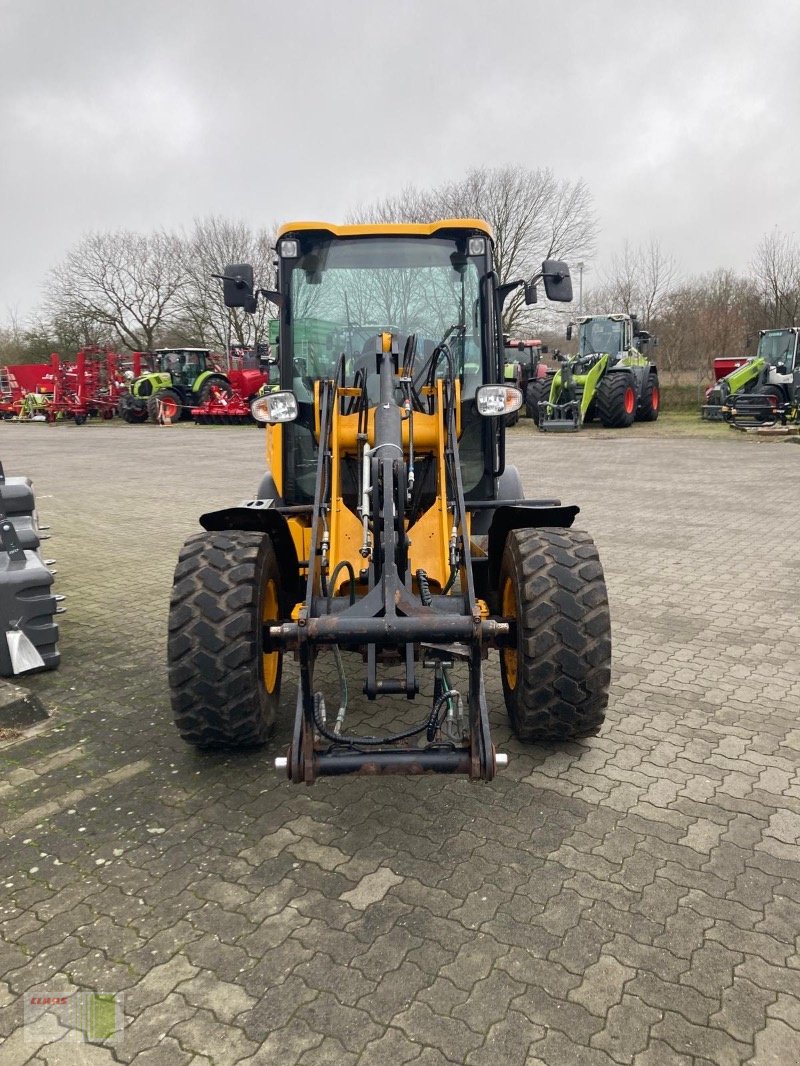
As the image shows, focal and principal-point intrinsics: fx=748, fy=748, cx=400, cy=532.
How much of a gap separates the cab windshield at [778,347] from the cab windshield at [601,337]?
4.28 meters

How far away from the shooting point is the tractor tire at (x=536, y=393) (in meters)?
21.7

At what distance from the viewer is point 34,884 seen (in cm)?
281

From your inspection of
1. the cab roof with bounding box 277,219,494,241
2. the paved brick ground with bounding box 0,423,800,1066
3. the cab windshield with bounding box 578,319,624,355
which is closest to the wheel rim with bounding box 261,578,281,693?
the paved brick ground with bounding box 0,423,800,1066

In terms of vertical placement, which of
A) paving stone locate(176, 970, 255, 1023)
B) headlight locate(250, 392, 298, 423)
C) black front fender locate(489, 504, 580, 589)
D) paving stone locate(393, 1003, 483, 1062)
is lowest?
paving stone locate(393, 1003, 483, 1062)

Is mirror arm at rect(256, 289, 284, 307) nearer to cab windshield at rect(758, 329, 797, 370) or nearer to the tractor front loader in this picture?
the tractor front loader

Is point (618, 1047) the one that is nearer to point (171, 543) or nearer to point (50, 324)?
point (171, 543)

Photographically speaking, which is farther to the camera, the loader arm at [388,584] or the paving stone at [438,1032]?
the loader arm at [388,584]

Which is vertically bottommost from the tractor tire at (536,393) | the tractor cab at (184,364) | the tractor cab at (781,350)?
the tractor tire at (536,393)

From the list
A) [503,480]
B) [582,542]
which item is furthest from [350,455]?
[503,480]

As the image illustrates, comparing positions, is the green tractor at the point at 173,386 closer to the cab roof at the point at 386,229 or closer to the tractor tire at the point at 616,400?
the tractor tire at the point at 616,400

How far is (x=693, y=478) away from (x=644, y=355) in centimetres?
1084

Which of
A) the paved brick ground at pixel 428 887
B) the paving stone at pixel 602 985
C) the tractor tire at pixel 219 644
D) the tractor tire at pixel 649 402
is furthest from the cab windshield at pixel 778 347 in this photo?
the paving stone at pixel 602 985

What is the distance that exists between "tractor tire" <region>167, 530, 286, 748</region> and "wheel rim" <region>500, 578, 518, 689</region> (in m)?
1.21

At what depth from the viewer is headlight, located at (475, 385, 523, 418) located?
389 cm
